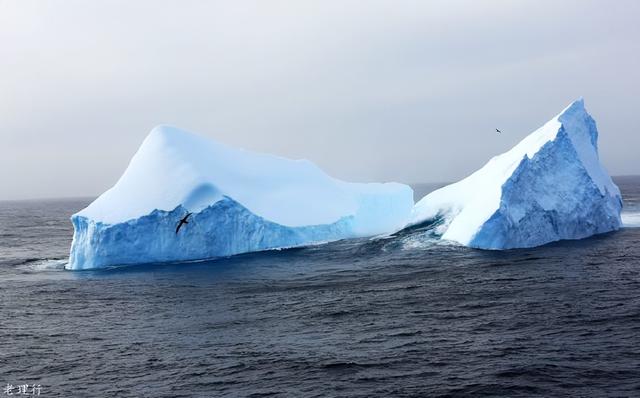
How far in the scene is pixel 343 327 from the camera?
58.7ft

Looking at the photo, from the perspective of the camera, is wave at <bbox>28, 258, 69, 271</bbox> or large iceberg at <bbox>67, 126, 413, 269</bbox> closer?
large iceberg at <bbox>67, 126, 413, 269</bbox>

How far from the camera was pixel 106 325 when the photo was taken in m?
19.8

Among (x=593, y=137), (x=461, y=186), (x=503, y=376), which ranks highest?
(x=593, y=137)

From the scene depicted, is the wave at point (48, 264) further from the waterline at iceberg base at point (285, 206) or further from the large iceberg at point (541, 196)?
the large iceberg at point (541, 196)

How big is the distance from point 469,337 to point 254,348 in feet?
19.7

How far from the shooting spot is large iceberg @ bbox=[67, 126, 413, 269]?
108ft

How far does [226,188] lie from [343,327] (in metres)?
18.3

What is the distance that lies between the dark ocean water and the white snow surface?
4.46m

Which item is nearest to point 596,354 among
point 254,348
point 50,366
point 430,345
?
point 430,345

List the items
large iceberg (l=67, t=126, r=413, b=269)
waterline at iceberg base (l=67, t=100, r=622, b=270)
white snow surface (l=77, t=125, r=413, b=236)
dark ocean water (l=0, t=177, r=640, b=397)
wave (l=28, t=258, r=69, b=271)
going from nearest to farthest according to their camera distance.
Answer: dark ocean water (l=0, t=177, r=640, b=397) < waterline at iceberg base (l=67, t=100, r=622, b=270) < large iceberg (l=67, t=126, r=413, b=269) < white snow surface (l=77, t=125, r=413, b=236) < wave (l=28, t=258, r=69, b=271)

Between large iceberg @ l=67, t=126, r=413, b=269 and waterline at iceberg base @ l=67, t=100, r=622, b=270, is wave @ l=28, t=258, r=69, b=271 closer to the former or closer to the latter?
waterline at iceberg base @ l=67, t=100, r=622, b=270

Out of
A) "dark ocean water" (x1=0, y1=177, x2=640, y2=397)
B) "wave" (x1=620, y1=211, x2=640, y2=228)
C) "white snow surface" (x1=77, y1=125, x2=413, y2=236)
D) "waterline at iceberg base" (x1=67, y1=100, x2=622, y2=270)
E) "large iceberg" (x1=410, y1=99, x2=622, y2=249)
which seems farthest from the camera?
"wave" (x1=620, y1=211, x2=640, y2=228)

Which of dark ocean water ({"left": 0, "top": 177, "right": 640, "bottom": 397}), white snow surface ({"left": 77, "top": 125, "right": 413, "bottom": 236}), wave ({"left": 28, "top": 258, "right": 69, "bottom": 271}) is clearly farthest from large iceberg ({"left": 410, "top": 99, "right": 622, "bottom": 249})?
wave ({"left": 28, "top": 258, "right": 69, "bottom": 271})

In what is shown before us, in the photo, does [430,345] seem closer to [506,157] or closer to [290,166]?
[506,157]
